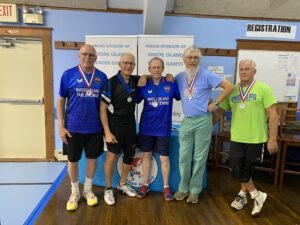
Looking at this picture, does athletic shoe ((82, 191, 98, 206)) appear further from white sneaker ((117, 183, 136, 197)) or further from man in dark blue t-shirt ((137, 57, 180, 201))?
man in dark blue t-shirt ((137, 57, 180, 201))

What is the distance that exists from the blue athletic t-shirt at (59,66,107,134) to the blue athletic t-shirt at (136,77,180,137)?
44 cm

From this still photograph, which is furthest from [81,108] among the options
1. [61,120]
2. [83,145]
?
[83,145]

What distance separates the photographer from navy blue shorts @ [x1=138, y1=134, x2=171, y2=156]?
2.34m

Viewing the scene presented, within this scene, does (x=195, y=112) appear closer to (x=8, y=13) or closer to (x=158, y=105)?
(x=158, y=105)

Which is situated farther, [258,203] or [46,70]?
[46,70]

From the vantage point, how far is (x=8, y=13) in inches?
132

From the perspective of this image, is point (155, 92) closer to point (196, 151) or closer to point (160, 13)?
point (196, 151)

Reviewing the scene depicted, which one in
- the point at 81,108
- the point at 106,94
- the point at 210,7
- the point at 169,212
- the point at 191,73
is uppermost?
the point at 210,7

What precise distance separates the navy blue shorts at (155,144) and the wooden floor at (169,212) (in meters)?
0.53

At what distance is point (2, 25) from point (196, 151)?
→ 131 inches

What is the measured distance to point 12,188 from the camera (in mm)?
2820

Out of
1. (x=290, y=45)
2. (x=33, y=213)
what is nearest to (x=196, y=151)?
(x=33, y=213)

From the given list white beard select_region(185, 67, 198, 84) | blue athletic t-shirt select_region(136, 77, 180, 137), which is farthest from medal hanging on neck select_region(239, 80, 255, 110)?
blue athletic t-shirt select_region(136, 77, 180, 137)

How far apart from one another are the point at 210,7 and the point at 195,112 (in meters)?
2.02
